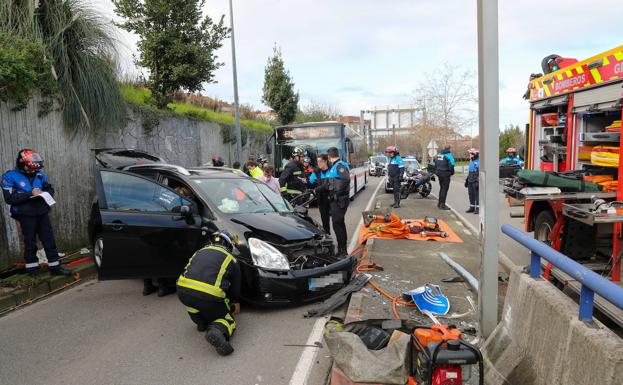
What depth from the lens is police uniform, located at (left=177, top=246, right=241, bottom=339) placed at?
3.84m

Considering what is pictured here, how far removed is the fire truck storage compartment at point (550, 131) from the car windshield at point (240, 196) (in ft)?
13.5

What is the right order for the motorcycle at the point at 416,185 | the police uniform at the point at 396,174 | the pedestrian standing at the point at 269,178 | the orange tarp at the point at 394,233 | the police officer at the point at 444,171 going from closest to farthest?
the orange tarp at the point at 394,233 → the pedestrian standing at the point at 269,178 → the police officer at the point at 444,171 → the police uniform at the point at 396,174 → the motorcycle at the point at 416,185

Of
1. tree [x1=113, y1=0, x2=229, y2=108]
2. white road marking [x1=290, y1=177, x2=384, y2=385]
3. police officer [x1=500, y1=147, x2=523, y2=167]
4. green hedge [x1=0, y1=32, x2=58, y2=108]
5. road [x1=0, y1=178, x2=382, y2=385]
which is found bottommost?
white road marking [x1=290, y1=177, x2=384, y2=385]

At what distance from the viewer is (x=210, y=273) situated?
3873mm

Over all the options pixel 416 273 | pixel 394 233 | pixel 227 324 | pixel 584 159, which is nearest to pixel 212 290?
pixel 227 324

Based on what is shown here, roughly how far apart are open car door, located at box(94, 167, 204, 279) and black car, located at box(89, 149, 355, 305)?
11 mm

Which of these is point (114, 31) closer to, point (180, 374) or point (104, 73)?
point (104, 73)

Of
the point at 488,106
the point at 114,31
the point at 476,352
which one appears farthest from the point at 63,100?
the point at 476,352

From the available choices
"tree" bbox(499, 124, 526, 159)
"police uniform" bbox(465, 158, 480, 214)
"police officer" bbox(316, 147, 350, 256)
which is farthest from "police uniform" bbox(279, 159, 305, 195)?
"tree" bbox(499, 124, 526, 159)

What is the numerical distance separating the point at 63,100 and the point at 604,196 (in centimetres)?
897

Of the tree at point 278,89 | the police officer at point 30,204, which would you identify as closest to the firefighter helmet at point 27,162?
the police officer at point 30,204

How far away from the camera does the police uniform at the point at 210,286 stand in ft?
12.6

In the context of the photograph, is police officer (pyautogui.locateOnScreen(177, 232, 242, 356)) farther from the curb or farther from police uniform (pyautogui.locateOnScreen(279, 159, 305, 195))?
police uniform (pyautogui.locateOnScreen(279, 159, 305, 195))

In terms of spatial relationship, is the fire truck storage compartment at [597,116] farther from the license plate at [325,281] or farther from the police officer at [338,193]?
the license plate at [325,281]
